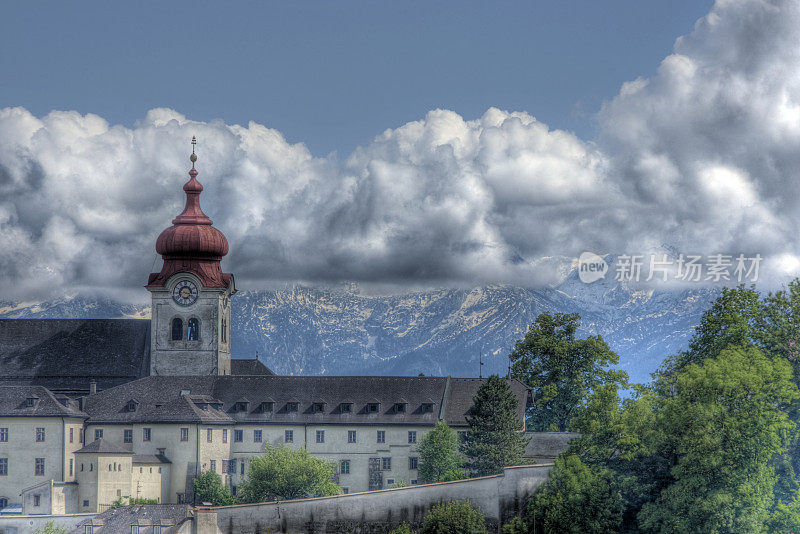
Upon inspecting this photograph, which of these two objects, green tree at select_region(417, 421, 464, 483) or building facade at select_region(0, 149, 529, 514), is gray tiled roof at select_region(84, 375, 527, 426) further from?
green tree at select_region(417, 421, 464, 483)

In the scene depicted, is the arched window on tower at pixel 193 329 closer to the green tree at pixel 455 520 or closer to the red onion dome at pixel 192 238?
the red onion dome at pixel 192 238

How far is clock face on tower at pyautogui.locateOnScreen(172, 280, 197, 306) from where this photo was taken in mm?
108438

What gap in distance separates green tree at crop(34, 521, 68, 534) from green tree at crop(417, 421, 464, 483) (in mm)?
25955

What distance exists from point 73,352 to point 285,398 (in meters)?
19.9

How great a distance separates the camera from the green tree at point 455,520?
7425cm

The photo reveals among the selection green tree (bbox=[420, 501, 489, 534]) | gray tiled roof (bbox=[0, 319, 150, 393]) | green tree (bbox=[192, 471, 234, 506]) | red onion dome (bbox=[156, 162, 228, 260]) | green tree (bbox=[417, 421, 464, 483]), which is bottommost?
green tree (bbox=[420, 501, 489, 534])

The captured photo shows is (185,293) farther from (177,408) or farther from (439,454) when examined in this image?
(439,454)

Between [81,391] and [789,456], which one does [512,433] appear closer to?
[789,456]

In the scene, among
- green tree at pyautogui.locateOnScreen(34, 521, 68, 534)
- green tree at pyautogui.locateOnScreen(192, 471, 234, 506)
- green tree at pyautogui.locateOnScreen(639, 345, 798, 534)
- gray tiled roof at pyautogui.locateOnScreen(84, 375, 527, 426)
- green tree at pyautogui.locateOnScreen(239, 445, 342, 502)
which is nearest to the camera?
green tree at pyautogui.locateOnScreen(639, 345, 798, 534)

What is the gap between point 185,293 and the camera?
108625 mm

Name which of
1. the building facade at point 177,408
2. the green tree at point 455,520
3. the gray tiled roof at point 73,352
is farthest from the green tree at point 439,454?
the gray tiled roof at point 73,352

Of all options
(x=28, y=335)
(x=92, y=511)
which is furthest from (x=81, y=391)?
(x=92, y=511)

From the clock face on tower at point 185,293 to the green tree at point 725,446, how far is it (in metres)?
48.8

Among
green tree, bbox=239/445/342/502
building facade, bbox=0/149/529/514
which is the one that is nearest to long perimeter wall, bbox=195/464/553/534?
green tree, bbox=239/445/342/502
